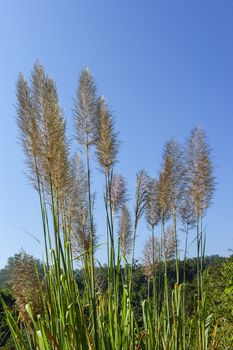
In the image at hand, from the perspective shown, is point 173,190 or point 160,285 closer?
point 173,190

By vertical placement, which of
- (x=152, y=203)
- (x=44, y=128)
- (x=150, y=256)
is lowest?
(x=150, y=256)

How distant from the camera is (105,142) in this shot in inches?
115

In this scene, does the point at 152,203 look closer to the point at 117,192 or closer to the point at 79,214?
the point at 117,192

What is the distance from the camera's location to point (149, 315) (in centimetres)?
281

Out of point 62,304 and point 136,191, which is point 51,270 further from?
point 136,191

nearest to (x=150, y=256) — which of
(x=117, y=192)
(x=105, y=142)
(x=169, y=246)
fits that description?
(x=169, y=246)

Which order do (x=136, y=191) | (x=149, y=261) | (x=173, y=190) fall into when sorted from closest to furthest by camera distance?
1. (x=136, y=191)
2. (x=173, y=190)
3. (x=149, y=261)

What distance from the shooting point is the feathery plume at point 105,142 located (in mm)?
2922

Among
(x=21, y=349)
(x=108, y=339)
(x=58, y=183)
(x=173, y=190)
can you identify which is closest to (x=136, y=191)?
(x=173, y=190)

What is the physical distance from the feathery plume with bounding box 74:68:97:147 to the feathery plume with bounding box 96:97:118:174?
0.16 feet

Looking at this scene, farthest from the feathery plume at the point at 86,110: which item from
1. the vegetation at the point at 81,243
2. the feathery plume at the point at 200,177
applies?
the feathery plume at the point at 200,177

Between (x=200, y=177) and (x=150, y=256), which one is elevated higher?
(x=200, y=177)

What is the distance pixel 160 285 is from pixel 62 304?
1394mm

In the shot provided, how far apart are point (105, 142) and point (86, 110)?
23 centimetres
